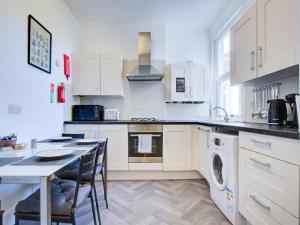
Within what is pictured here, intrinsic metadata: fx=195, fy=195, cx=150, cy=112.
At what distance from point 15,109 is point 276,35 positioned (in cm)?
245

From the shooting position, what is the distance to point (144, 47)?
3.62 meters

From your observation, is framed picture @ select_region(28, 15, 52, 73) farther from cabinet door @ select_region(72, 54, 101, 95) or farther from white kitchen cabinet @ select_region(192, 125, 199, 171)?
white kitchen cabinet @ select_region(192, 125, 199, 171)

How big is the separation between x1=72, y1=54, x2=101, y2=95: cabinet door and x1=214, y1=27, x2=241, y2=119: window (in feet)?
7.28

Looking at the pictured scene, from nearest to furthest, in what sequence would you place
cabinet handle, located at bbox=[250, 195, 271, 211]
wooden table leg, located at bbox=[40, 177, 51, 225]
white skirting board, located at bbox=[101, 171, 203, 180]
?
wooden table leg, located at bbox=[40, 177, 51, 225]
cabinet handle, located at bbox=[250, 195, 271, 211]
white skirting board, located at bbox=[101, 171, 203, 180]

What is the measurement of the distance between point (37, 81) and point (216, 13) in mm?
2954

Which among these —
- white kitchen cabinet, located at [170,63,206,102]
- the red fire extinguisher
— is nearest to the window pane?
white kitchen cabinet, located at [170,63,206,102]

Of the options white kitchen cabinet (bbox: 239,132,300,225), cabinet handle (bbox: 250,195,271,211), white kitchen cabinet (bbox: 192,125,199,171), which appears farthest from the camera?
white kitchen cabinet (bbox: 192,125,199,171)

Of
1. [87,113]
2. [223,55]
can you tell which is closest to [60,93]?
[87,113]

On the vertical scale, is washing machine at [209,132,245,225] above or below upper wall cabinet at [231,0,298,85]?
below

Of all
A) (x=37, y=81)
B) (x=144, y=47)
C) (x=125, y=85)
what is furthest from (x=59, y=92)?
(x=144, y=47)

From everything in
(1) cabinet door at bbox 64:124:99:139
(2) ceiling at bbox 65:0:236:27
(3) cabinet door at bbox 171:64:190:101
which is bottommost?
(1) cabinet door at bbox 64:124:99:139

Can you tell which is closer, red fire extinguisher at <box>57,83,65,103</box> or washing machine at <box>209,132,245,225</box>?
washing machine at <box>209,132,245,225</box>

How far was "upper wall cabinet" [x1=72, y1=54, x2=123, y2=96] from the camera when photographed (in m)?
3.41

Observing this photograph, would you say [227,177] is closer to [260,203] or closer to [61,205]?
[260,203]
